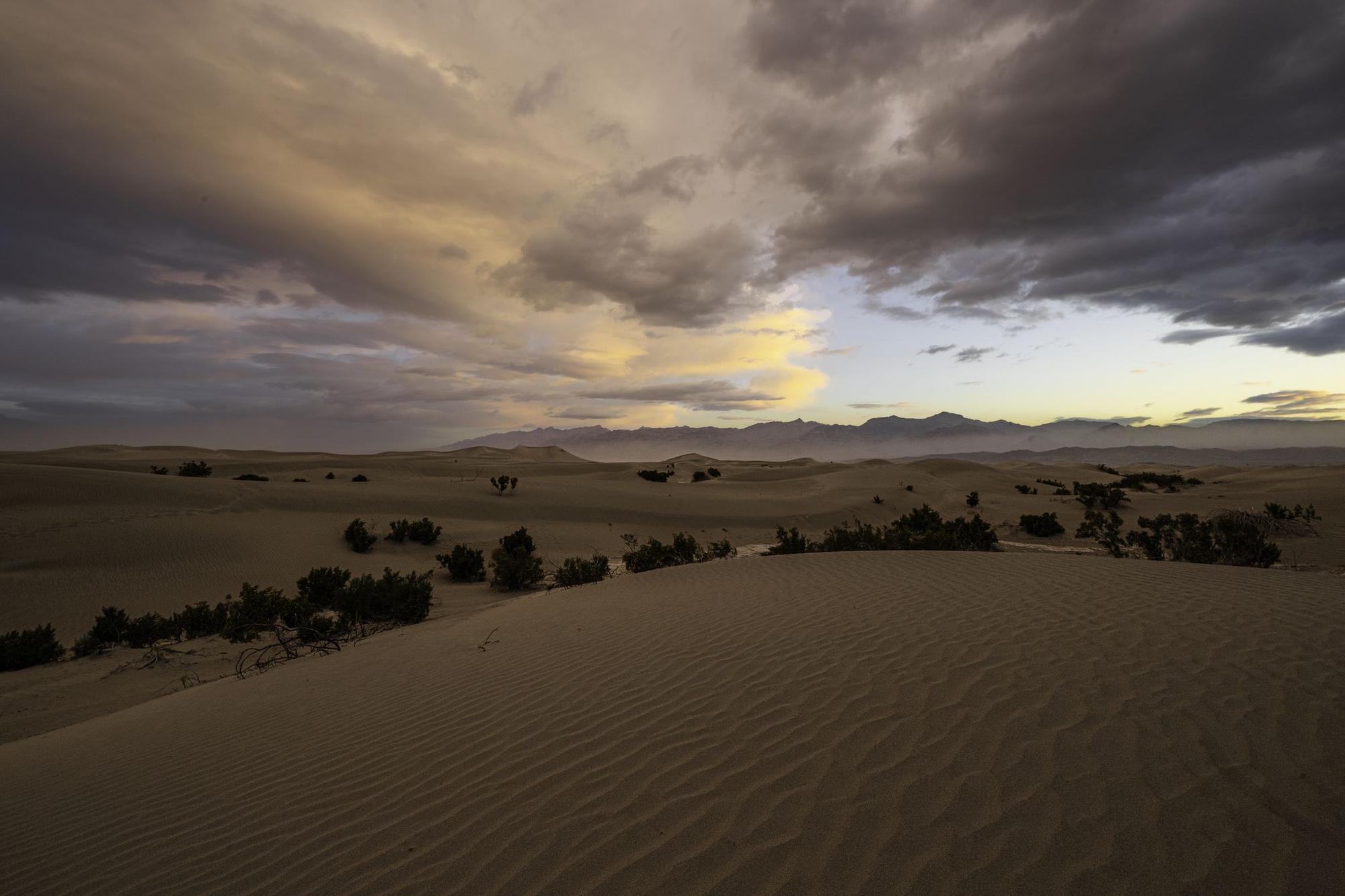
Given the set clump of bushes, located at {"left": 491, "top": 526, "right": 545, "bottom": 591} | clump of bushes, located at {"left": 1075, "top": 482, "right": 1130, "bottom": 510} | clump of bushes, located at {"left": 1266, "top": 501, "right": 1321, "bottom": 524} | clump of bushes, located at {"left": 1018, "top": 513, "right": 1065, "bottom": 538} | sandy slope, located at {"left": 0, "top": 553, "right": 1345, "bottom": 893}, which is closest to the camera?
sandy slope, located at {"left": 0, "top": 553, "right": 1345, "bottom": 893}

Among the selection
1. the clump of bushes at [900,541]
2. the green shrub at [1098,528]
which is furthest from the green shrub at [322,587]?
the green shrub at [1098,528]

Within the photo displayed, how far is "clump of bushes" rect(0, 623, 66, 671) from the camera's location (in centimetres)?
751

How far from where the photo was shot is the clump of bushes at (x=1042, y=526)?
1708 cm

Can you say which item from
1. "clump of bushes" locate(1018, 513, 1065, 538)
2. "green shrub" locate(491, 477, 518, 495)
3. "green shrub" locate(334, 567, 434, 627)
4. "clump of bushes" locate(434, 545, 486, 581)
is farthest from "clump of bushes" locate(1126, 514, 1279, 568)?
"green shrub" locate(491, 477, 518, 495)

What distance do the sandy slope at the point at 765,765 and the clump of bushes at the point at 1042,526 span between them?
12045 mm

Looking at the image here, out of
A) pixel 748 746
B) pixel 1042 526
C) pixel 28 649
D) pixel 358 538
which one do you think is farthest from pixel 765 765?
pixel 1042 526

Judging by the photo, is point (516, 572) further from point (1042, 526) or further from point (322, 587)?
point (1042, 526)

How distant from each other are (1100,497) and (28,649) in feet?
93.5

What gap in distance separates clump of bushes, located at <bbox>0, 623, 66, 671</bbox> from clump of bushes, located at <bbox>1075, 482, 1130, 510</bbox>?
89.4 feet

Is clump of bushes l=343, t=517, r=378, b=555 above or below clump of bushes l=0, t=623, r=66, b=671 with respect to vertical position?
above

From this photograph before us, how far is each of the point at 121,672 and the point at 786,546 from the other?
11.2 metres

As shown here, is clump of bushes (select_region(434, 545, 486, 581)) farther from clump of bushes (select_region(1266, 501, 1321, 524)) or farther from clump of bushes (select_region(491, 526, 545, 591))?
clump of bushes (select_region(1266, 501, 1321, 524))

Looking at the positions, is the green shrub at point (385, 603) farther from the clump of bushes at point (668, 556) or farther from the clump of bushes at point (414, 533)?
the clump of bushes at point (414, 533)

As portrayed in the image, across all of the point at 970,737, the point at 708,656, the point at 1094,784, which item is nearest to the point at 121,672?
the point at 708,656
